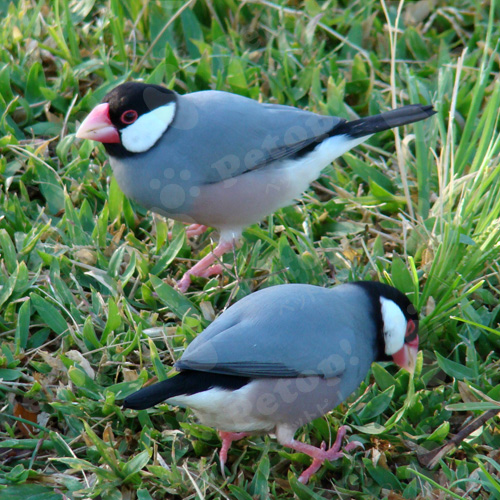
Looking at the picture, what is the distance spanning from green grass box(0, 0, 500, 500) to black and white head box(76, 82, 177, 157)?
36 cm

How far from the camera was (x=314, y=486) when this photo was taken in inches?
112

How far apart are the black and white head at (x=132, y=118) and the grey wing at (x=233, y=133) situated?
2.8 inches

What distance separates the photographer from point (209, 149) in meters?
3.55

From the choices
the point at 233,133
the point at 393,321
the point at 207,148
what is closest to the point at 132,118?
the point at 207,148

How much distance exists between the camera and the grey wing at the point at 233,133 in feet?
11.6

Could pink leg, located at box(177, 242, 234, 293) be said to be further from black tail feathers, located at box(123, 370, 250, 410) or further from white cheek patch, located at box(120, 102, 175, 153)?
black tail feathers, located at box(123, 370, 250, 410)

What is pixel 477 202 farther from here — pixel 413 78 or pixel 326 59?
pixel 326 59

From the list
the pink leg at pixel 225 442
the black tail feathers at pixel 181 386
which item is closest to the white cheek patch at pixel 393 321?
the black tail feathers at pixel 181 386

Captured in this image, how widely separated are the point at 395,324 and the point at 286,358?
1.74 ft

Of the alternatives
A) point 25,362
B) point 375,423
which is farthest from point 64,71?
point 375,423

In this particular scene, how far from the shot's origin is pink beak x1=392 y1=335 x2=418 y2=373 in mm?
3039

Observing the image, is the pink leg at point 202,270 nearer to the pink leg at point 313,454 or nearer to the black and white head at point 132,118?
the black and white head at point 132,118

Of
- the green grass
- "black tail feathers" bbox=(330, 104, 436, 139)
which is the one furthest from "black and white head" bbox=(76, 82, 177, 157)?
"black tail feathers" bbox=(330, 104, 436, 139)

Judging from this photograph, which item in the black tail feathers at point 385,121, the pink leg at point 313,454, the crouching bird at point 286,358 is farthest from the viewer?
the black tail feathers at point 385,121
